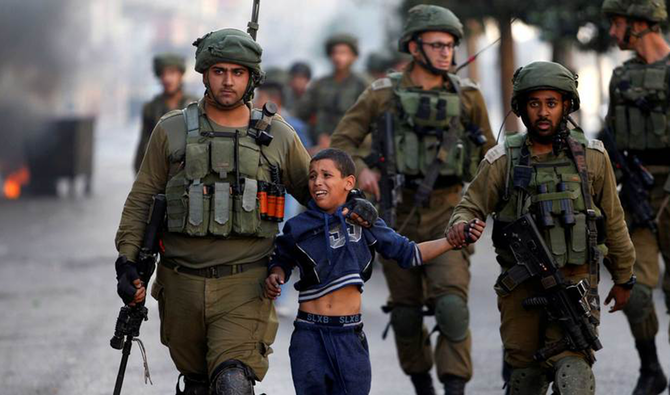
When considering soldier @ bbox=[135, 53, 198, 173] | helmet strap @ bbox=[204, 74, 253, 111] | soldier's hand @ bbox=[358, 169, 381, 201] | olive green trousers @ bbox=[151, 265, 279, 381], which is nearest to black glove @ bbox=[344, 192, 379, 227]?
olive green trousers @ bbox=[151, 265, 279, 381]

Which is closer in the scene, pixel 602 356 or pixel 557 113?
pixel 557 113

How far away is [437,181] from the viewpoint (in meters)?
7.41

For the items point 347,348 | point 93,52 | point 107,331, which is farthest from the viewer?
point 93,52

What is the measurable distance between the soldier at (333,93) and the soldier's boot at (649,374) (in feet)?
19.4

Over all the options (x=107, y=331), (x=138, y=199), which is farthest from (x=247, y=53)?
(x=107, y=331)

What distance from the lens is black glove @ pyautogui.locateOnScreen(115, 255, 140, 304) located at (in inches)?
219

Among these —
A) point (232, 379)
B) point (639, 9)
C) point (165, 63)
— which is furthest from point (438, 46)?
point (165, 63)

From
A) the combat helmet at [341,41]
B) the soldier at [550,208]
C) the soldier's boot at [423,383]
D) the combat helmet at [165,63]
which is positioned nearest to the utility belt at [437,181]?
the soldier's boot at [423,383]

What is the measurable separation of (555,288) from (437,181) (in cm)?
181

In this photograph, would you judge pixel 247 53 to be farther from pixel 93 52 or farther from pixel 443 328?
pixel 93 52

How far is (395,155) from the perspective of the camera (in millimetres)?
7371

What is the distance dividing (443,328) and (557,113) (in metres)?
1.71

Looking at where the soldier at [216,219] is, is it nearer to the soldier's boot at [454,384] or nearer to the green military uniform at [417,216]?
the soldier's boot at [454,384]

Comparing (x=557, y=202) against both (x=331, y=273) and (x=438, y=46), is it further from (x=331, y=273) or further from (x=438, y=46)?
(x=438, y=46)
